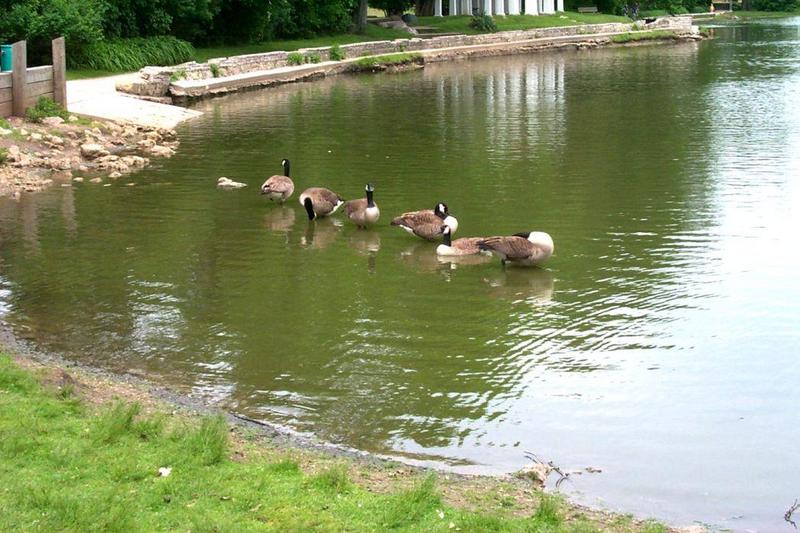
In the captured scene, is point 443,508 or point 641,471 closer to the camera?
point 443,508

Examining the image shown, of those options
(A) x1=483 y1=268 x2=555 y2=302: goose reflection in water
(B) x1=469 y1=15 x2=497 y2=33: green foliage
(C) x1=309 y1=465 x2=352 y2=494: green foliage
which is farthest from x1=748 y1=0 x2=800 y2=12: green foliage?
(C) x1=309 y1=465 x2=352 y2=494: green foliage

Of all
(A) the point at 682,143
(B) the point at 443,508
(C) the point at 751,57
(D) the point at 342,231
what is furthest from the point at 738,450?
(C) the point at 751,57

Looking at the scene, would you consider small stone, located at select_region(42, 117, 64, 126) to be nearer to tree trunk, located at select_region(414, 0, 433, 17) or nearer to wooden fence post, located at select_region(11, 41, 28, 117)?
wooden fence post, located at select_region(11, 41, 28, 117)

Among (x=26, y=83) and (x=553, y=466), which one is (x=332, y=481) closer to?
(x=553, y=466)

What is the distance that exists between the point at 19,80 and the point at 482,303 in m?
17.9

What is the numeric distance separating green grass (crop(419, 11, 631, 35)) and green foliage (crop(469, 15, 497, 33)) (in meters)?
0.47

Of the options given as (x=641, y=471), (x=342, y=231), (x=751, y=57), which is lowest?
(x=641, y=471)

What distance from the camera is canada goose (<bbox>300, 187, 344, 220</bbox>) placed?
1889 centimetres

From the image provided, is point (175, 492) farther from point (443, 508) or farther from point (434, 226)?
point (434, 226)

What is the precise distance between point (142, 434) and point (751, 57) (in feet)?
196

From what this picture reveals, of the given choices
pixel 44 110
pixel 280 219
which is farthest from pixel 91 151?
pixel 280 219

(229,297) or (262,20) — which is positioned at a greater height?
(262,20)

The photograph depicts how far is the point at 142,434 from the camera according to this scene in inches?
339

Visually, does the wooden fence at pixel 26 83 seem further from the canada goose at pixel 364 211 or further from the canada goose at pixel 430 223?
the canada goose at pixel 430 223
